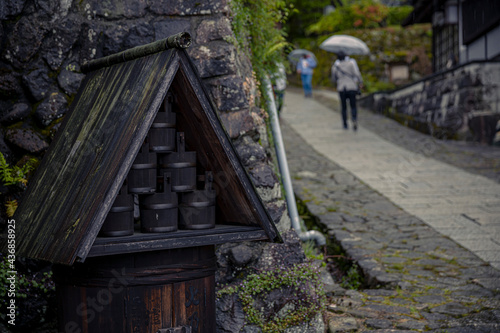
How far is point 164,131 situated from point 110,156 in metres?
0.31

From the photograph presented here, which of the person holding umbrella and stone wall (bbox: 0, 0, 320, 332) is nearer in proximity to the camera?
stone wall (bbox: 0, 0, 320, 332)

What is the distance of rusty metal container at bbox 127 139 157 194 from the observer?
98.9 inches

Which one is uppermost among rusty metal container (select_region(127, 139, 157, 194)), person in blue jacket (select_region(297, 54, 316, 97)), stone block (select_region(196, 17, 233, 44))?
person in blue jacket (select_region(297, 54, 316, 97))

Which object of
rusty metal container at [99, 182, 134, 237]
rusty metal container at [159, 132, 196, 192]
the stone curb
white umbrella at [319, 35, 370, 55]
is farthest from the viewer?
white umbrella at [319, 35, 370, 55]

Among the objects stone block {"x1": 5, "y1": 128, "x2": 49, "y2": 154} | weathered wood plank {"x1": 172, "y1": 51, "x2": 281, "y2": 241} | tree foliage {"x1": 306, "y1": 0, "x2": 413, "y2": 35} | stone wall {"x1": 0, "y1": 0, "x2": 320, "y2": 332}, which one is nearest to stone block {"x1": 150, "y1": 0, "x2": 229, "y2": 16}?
stone wall {"x1": 0, "y1": 0, "x2": 320, "y2": 332}

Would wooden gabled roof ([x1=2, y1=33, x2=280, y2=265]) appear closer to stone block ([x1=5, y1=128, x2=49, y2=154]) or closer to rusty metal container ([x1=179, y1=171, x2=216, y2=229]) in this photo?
rusty metal container ([x1=179, y1=171, x2=216, y2=229])

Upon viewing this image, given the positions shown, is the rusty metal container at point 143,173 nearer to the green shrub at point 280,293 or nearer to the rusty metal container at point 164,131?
the rusty metal container at point 164,131

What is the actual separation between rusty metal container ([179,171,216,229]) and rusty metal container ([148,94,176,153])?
0.78 ft

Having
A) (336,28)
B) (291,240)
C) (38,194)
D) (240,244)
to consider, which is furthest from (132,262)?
(336,28)

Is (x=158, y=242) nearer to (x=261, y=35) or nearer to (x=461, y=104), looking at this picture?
(x=261, y=35)

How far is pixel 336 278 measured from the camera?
575 cm

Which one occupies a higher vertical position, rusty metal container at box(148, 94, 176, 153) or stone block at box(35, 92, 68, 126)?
stone block at box(35, 92, 68, 126)

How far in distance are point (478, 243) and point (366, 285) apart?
5.33 ft

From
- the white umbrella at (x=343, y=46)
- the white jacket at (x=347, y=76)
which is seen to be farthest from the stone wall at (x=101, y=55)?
the white umbrella at (x=343, y=46)
